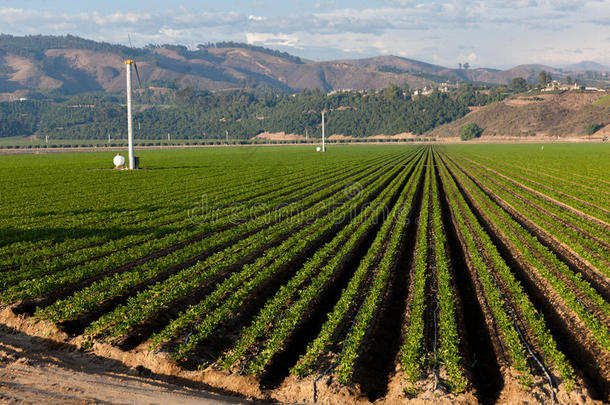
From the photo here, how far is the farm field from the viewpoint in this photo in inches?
368

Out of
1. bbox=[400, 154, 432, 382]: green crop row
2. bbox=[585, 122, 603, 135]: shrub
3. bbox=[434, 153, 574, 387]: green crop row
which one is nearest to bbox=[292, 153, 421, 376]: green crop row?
bbox=[400, 154, 432, 382]: green crop row

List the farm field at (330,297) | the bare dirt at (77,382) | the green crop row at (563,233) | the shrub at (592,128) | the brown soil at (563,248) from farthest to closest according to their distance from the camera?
the shrub at (592,128) → the green crop row at (563,233) → the brown soil at (563,248) → the farm field at (330,297) → the bare dirt at (77,382)

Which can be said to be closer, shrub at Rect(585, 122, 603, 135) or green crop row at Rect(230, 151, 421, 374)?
green crop row at Rect(230, 151, 421, 374)

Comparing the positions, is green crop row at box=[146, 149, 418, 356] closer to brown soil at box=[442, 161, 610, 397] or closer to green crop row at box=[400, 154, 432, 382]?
green crop row at box=[400, 154, 432, 382]

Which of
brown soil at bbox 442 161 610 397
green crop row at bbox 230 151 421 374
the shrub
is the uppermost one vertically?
the shrub

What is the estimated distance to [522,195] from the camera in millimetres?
34156

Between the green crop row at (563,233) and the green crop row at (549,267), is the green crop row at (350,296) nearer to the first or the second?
the green crop row at (549,267)

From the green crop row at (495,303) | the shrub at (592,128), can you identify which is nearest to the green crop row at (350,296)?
the green crop row at (495,303)

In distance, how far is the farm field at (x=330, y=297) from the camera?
30.7ft

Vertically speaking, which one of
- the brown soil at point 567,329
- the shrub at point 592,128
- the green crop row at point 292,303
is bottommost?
the brown soil at point 567,329

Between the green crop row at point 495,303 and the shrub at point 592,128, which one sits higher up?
the shrub at point 592,128

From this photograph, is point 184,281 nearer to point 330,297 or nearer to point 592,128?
point 330,297

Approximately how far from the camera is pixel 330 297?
1328 cm

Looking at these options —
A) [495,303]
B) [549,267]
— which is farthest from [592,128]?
[495,303]
